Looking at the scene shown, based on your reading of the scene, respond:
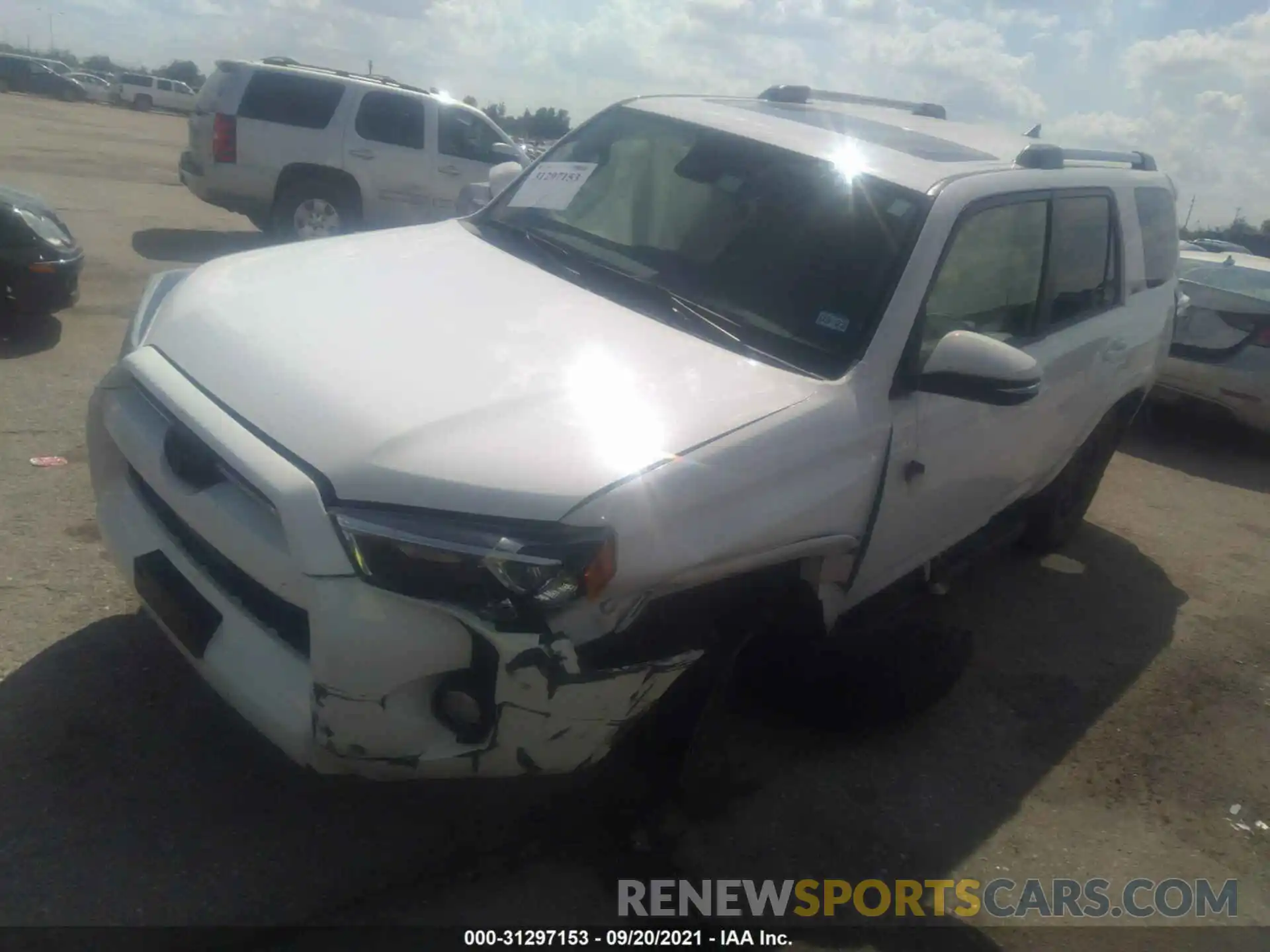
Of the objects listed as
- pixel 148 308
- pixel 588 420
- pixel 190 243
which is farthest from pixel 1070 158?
pixel 190 243

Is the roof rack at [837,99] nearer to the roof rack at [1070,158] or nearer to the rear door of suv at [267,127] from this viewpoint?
the roof rack at [1070,158]

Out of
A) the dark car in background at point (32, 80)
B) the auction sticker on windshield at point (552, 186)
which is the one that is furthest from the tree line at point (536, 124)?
the dark car in background at point (32, 80)

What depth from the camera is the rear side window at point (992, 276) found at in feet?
11.1

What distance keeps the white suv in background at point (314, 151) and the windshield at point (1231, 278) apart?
680 cm

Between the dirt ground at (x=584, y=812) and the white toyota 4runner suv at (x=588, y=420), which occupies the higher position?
the white toyota 4runner suv at (x=588, y=420)

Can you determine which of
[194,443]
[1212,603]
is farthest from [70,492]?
[1212,603]

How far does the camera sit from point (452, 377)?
263 cm

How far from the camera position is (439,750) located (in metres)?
2.34

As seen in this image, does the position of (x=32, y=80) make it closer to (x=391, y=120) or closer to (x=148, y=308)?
(x=391, y=120)

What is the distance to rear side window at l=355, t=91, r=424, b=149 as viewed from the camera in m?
10.8

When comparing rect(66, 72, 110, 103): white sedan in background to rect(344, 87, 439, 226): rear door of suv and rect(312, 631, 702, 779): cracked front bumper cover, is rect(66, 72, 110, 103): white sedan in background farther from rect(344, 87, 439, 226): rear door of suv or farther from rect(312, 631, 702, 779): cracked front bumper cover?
rect(312, 631, 702, 779): cracked front bumper cover

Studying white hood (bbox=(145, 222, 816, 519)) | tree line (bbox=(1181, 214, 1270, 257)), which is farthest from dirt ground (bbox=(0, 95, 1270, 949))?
tree line (bbox=(1181, 214, 1270, 257))

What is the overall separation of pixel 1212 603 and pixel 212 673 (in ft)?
15.6
